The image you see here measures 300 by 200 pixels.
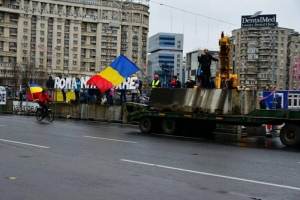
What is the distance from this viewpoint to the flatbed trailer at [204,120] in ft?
48.4

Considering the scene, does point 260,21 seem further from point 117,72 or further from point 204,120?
point 204,120

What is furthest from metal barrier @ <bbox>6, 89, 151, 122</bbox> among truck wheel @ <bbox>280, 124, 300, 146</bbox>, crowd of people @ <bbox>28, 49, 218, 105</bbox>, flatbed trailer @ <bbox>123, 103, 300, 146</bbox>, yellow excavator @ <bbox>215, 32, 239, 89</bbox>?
truck wheel @ <bbox>280, 124, 300, 146</bbox>

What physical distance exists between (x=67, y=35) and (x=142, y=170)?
108 metres

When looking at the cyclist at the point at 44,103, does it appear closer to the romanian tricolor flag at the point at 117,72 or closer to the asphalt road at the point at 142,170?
the romanian tricolor flag at the point at 117,72

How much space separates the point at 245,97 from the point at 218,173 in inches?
279

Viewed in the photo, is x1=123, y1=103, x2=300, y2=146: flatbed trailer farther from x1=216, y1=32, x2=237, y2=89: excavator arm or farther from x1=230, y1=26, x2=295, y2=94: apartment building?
x1=230, y1=26, x2=295, y2=94: apartment building

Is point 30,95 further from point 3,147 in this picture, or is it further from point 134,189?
point 134,189

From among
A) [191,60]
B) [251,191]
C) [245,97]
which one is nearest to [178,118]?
[245,97]

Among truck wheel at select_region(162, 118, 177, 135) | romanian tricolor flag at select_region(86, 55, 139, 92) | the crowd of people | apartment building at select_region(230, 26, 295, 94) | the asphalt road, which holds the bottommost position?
the asphalt road

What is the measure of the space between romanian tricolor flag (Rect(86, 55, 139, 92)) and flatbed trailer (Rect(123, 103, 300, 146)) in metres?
4.81

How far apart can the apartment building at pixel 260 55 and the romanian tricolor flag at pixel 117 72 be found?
90168 mm

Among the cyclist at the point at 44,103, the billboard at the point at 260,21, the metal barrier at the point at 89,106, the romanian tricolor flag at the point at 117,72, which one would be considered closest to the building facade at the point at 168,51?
the billboard at the point at 260,21

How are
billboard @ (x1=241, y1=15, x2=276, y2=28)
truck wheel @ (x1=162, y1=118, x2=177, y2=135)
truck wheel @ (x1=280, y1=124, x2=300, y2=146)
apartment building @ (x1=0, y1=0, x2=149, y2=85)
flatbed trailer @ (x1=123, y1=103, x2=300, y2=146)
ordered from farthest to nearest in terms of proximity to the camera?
1. apartment building @ (x1=0, y1=0, x2=149, y2=85)
2. billboard @ (x1=241, y1=15, x2=276, y2=28)
3. truck wheel @ (x1=162, y1=118, x2=177, y2=135)
4. flatbed trailer @ (x1=123, y1=103, x2=300, y2=146)
5. truck wheel @ (x1=280, y1=124, x2=300, y2=146)

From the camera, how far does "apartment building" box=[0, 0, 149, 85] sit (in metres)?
107
